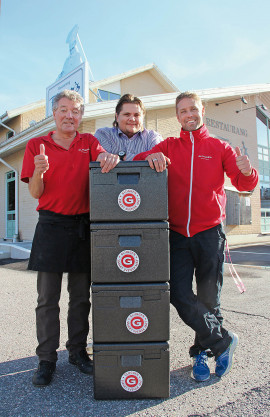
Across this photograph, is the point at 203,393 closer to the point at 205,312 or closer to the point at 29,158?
the point at 205,312

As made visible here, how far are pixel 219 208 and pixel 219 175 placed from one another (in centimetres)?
24

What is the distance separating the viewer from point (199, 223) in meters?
2.45

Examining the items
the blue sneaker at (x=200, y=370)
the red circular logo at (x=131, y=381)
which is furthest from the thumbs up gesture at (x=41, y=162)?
the blue sneaker at (x=200, y=370)

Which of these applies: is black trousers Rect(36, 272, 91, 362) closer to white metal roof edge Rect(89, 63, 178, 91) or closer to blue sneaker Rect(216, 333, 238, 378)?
blue sneaker Rect(216, 333, 238, 378)

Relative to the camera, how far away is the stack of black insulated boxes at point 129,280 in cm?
214

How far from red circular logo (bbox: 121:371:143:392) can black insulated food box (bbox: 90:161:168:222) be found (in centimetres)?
97

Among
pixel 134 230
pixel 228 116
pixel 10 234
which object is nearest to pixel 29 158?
pixel 134 230

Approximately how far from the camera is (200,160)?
2.48 meters

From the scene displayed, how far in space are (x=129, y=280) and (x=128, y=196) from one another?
523mm

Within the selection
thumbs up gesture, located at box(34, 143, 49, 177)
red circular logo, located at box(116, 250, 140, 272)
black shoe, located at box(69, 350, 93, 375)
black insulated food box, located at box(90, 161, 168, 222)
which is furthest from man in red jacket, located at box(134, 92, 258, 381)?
black shoe, located at box(69, 350, 93, 375)

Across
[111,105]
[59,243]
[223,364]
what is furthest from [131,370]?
[111,105]

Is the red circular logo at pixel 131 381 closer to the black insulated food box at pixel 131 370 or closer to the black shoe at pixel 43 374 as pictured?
the black insulated food box at pixel 131 370

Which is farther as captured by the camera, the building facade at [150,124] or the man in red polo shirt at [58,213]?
the building facade at [150,124]

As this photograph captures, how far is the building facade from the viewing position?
1081cm
